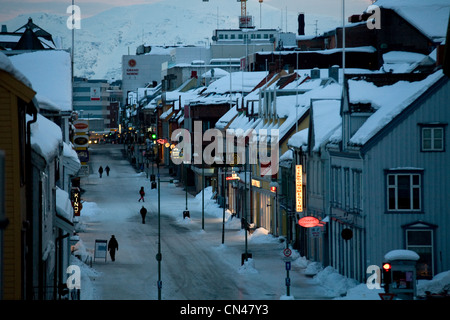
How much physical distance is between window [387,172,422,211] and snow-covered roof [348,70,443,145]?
2234 millimetres

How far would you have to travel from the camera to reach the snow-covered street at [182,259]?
41.1 meters

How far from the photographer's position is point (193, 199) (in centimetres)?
8969

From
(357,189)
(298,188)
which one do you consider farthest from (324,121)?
(357,189)

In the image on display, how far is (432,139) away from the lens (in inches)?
1572

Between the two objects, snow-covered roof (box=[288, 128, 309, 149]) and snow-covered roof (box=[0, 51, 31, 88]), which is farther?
snow-covered roof (box=[288, 128, 309, 149])

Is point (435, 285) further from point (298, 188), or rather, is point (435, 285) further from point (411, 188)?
point (298, 188)

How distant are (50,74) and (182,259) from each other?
14463 millimetres

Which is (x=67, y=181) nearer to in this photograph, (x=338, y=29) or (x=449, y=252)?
(x=449, y=252)

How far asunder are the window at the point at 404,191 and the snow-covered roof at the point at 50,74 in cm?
1425

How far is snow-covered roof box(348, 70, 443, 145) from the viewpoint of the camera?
3938 cm

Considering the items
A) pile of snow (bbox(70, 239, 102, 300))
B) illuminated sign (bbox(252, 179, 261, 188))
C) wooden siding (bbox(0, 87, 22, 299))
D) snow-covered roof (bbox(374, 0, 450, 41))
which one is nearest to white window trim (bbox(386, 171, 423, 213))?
pile of snow (bbox(70, 239, 102, 300))

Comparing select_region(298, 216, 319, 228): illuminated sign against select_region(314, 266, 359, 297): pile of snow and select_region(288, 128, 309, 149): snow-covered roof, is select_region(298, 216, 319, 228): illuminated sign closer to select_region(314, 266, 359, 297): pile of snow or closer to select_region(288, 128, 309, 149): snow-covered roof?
select_region(314, 266, 359, 297): pile of snow

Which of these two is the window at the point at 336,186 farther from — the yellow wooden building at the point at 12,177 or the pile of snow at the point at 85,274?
the yellow wooden building at the point at 12,177

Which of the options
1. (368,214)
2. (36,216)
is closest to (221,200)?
(368,214)
